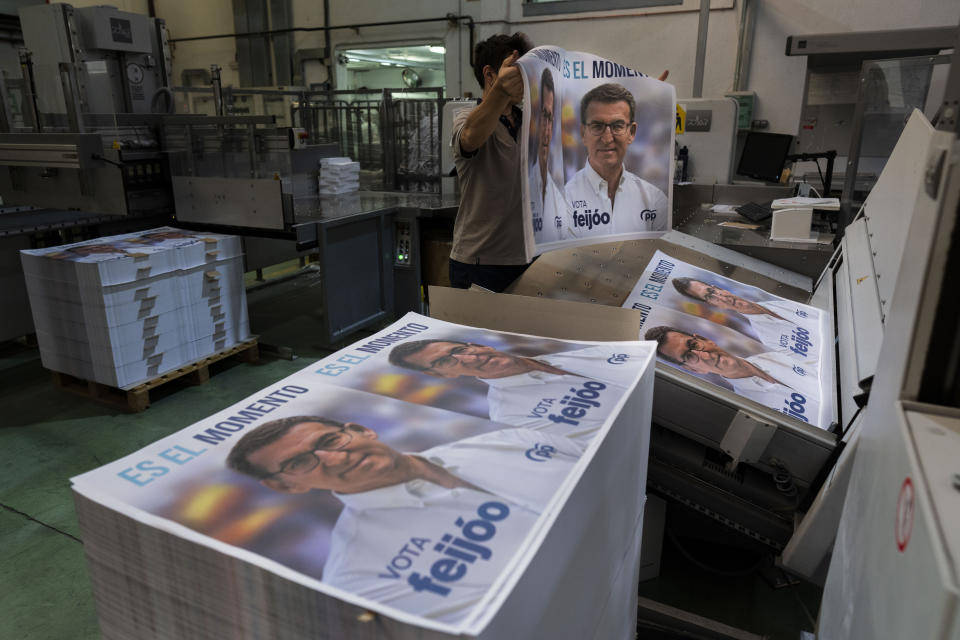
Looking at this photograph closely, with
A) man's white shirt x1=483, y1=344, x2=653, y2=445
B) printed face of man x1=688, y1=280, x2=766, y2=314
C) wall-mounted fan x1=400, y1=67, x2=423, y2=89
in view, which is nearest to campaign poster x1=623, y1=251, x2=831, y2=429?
printed face of man x1=688, y1=280, x2=766, y2=314

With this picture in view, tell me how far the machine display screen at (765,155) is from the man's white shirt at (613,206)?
8.87 feet

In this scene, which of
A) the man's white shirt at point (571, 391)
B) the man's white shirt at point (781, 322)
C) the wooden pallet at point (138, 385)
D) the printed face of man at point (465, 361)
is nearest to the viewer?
the man's white shirt at point (571, 391)

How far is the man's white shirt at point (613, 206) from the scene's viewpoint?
137 centimetres

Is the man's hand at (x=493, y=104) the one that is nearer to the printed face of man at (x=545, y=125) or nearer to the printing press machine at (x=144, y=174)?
the printed face of man at (x=545, y=125)

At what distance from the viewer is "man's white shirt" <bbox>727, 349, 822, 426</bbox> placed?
1.31 metres

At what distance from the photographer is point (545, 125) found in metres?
1.22

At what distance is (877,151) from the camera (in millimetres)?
5117

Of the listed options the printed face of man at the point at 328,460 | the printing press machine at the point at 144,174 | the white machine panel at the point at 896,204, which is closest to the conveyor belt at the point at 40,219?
the printing press machine at the point at 144,174

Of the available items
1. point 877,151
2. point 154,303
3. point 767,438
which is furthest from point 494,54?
point 877,151

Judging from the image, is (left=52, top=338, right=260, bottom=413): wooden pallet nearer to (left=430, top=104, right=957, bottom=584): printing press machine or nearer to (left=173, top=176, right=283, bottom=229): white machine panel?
(left=173, top=176, right=283, bottom=229): white machine panel

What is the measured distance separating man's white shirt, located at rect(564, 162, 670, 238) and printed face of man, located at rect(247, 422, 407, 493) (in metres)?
0.82

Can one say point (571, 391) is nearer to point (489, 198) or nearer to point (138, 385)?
point (489, 198)

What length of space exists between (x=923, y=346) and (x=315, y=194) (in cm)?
507

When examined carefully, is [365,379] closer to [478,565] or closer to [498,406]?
[498,406]
